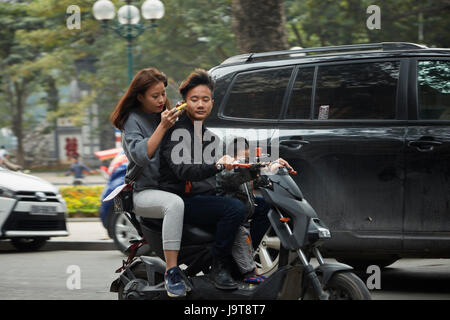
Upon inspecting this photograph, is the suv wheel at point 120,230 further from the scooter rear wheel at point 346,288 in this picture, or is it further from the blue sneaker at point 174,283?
A: the scooter rear wheel at point 346,288

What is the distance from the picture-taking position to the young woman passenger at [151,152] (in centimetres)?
456

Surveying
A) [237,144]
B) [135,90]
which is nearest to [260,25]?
[135,90]

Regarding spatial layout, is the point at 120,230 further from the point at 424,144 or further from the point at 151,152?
the point at 151,152

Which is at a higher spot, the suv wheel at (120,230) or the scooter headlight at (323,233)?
the scooter headlight at (323,233)

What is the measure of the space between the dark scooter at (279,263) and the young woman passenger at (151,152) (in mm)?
113

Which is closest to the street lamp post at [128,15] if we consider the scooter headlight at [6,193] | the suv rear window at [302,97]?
the scooter headlight at [6,193]

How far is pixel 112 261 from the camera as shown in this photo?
28.1 feet

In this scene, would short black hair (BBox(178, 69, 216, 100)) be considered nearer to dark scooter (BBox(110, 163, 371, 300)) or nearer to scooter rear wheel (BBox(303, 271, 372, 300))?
dark scooter (BBox(110, 163, 371, 300))

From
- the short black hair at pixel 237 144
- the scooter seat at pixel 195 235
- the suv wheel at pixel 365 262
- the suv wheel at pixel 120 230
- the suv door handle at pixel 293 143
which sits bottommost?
the suv wheel at pixel 120 230

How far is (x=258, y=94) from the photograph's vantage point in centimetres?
649

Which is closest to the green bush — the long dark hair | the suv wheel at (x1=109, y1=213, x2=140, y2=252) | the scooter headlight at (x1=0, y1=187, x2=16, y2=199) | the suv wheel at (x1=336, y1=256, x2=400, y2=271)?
the scooter headlight at (x1=0, y1=187, x2=16, y2=199)

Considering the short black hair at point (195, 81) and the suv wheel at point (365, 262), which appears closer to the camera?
the short black hair at point (195, 81)

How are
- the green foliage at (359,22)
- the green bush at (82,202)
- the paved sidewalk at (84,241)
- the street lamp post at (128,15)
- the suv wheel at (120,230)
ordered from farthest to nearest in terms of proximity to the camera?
the green foliage at (359,22) < the street lamp post at (128,15) < the green bush at (82,202) < the paved sidewalk at (84,241) < the suv wheel at (120,230)

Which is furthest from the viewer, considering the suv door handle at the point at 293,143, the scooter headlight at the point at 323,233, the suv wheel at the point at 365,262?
the suv wheel at the point at 365,262
